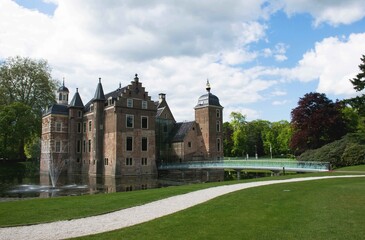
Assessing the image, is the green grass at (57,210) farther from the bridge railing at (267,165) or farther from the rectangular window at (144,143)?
the rectangular window at (144,143)

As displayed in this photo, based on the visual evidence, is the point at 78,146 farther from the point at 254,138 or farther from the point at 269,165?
the point at 254,138

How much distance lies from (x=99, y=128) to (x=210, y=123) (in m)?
18.6

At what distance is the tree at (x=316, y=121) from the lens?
36.0 meters

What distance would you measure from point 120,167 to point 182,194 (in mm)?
25813

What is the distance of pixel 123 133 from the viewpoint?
40.9 metres

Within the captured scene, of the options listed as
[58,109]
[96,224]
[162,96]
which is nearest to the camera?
[96,224]

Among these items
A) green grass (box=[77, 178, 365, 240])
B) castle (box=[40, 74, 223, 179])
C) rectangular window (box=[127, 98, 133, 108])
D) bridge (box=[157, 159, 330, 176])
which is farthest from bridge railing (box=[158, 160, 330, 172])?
green grass (box=[77, 178, 365, 240])

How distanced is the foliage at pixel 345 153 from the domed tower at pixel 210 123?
22329 millimetres

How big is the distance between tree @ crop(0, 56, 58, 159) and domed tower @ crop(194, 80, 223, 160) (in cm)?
2561

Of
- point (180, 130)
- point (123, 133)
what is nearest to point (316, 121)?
point (180, 130)

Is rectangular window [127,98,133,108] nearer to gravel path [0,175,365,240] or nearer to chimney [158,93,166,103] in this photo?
chimney [158,93,166,103]

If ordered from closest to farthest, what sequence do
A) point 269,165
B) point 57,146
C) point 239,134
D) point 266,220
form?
point 266,220
point 269,165
point 57,146
point 239,134

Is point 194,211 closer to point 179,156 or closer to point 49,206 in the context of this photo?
point 49,206

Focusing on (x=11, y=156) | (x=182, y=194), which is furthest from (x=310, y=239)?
(x=11, y=156)
